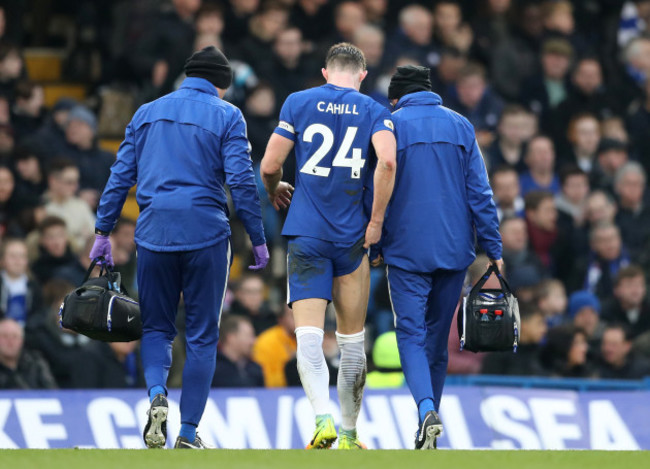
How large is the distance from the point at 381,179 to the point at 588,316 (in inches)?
240

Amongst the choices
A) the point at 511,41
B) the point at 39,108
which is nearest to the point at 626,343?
the point at 511,41

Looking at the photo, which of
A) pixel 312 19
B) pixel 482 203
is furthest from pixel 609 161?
pixel 482 203

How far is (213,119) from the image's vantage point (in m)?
9.69

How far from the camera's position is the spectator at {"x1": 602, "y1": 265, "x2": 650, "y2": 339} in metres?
15.6

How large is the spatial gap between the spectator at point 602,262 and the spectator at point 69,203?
520 cm

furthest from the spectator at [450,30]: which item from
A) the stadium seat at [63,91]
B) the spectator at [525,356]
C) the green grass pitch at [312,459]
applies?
the green grass pitch at [312,459]

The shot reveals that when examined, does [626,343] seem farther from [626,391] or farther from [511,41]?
[511,41]

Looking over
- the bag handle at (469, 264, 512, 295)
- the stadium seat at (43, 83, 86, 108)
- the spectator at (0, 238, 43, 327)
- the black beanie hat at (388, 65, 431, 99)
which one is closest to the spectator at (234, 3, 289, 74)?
the stadium seat at (43, 83, 86, 108)

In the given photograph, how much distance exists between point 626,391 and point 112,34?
7514 mm

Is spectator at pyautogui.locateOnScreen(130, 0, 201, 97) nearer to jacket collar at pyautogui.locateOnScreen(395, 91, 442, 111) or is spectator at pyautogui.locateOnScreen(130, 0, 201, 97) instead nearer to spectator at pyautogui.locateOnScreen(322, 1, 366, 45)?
spectator at pyautogui.locateOnScreen(322, 1, 366, 45)

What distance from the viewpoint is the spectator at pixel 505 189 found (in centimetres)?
1583

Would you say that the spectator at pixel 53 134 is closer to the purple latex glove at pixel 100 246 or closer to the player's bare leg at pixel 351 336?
the purple latex glove at pixel 100 246

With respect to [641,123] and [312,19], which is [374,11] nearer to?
[312,19]

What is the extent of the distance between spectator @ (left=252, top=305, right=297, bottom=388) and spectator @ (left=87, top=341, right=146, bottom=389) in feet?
3.80
